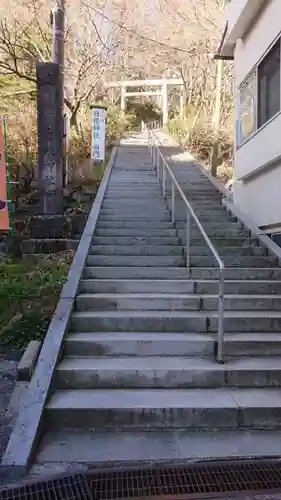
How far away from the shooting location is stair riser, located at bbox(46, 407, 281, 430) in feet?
13.0

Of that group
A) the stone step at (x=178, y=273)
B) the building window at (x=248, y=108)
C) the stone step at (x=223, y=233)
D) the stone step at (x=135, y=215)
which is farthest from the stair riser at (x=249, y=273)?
the building window at (x=248, y=108)

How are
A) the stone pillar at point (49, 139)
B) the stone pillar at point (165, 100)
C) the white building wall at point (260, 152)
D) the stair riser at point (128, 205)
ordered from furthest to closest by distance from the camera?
the stone pillar at point (165, 100)
the stair riser at point (128, 205)
the stone pillar at point (49, 139)
the white building wall at point (260, 152)

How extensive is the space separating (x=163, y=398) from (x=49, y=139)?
227 inches

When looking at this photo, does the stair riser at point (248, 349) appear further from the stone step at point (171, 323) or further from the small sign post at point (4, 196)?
the small sign post at point (4, 196)

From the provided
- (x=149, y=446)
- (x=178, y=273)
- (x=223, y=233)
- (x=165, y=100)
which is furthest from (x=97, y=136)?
(x=165, y=100)

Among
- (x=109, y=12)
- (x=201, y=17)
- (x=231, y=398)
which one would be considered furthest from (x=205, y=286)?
(x=201, y=17)

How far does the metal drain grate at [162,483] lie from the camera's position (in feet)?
10.2

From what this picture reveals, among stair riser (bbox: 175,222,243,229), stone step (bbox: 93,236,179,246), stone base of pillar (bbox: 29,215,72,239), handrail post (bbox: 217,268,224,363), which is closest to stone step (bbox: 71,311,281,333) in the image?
handrail post (bbox: 217,268,224,363)

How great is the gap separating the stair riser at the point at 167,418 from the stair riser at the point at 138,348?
95 centimetres

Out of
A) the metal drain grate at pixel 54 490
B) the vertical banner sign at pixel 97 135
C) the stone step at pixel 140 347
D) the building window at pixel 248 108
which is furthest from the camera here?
the vertical banner sign at pixel 97 135

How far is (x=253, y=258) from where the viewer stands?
7.04m

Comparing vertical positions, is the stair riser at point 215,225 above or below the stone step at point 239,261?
above

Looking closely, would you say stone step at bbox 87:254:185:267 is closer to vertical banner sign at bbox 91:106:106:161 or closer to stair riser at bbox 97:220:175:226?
stair riser at bbox 97:220:175:226

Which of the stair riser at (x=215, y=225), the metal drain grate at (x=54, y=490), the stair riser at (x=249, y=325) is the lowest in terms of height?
the metal drain grate at (x=54, y=490)
